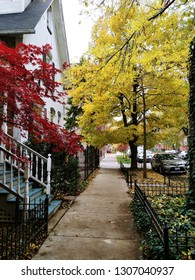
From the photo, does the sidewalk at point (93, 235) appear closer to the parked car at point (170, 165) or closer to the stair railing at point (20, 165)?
the stair railing at point (20, 165)

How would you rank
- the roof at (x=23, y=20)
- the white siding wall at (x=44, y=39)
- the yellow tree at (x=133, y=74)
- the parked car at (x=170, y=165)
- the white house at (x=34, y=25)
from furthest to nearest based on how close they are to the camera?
the parked car at (x=170, y=165), the white siding wall at (x=44, y=39), the white house at (x=34, y=25), the roof at (x=23, y=20), the yellow tree at (x=133, y=74)

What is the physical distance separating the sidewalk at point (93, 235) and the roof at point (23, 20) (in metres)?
6.82

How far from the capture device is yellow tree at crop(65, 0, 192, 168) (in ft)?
26.5

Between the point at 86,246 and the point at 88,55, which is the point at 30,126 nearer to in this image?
the point at 86,246

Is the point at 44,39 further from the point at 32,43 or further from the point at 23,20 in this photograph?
the point at 23,20

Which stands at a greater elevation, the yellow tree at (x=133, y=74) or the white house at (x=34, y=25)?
the white house at (x=34, y=25)

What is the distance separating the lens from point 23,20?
920cm

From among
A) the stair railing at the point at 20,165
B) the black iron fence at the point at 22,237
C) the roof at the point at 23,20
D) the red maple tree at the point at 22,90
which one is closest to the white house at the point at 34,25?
the roof at the point at 23,20

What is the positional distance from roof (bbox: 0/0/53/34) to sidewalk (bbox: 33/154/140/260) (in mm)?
6817

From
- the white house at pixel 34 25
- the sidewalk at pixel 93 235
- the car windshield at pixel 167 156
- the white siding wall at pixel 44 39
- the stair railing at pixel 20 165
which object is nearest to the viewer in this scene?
the sidewalk at pixel 93 235

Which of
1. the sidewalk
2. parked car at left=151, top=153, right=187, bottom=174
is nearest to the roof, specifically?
the sidewalk

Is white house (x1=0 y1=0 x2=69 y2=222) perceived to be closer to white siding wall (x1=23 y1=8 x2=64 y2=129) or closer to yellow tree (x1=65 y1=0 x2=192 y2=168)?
white siding wall (x1=23 y1=8 x2=64 y2=129)

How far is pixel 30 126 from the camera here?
4723 millimetres

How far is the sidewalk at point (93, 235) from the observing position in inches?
155
